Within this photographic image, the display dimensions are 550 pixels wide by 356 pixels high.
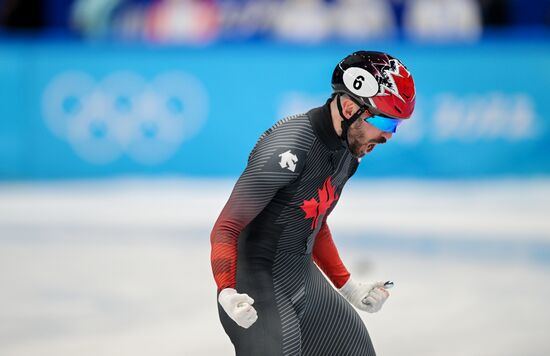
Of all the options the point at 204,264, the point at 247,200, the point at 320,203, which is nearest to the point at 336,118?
the point at 320,203

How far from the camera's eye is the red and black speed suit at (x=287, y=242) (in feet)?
11.7

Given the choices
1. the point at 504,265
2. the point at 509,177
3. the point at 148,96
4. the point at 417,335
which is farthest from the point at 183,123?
the point at 417,335

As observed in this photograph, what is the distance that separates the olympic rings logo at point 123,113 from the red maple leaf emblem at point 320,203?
27.9 ft

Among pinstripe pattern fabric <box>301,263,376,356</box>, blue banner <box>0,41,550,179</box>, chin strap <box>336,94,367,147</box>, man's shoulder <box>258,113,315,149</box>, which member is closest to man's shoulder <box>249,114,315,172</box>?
man's shoulder <box>258,113,315,149</box>

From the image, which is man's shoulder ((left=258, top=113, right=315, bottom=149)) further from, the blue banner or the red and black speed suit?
the blue banner

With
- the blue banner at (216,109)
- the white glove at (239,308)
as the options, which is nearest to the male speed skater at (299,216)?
the white glove at (239,308)

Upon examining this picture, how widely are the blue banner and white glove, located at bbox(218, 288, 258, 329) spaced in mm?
8896

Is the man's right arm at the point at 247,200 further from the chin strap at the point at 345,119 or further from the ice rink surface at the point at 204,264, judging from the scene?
the ice rink surface at the point at 204,264

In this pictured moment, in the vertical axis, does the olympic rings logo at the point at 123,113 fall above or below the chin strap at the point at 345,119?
above

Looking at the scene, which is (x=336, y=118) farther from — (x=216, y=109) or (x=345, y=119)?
(x=216, y=109)

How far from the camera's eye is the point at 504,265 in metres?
8.12

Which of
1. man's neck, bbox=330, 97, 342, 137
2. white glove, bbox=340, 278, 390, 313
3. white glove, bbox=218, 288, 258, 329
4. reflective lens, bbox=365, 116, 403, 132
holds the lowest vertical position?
white glove, bbox=218, 288, 258, 329

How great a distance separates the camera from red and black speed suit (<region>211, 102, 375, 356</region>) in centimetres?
358

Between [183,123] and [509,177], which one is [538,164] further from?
[183,123]
